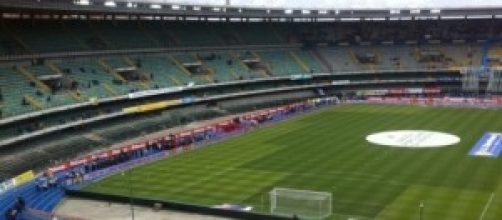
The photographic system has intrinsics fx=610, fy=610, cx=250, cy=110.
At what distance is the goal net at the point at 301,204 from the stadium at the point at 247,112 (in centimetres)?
9

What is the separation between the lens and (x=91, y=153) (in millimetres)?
53156

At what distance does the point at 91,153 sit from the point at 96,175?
897 cm

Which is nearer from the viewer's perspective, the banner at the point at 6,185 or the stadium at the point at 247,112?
the stadium at the point at 247,112

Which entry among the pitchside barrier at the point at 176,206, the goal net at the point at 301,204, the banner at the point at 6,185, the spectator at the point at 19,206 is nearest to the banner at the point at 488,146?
the goal net at the point at 301,204

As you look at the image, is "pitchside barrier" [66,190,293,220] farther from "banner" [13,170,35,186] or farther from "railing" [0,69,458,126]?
"railing" [0,69,458,126]

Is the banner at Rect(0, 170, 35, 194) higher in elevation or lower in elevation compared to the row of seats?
lower

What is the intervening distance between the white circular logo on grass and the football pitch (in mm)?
1034

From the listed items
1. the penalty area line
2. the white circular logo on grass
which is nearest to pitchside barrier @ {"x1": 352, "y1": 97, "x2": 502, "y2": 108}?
the white circular logo on grass

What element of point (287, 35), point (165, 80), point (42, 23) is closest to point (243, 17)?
point (287, 35)

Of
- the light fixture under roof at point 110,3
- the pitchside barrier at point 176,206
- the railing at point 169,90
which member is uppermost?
the light fixture under roof at point 110,3

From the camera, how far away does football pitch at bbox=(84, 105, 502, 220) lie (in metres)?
34.2

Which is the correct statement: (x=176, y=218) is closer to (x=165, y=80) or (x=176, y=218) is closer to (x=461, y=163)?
(x=461, y=163)

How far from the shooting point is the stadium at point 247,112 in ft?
121

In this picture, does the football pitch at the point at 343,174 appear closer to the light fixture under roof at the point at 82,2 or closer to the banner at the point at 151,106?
the banner at the point at 151,106
